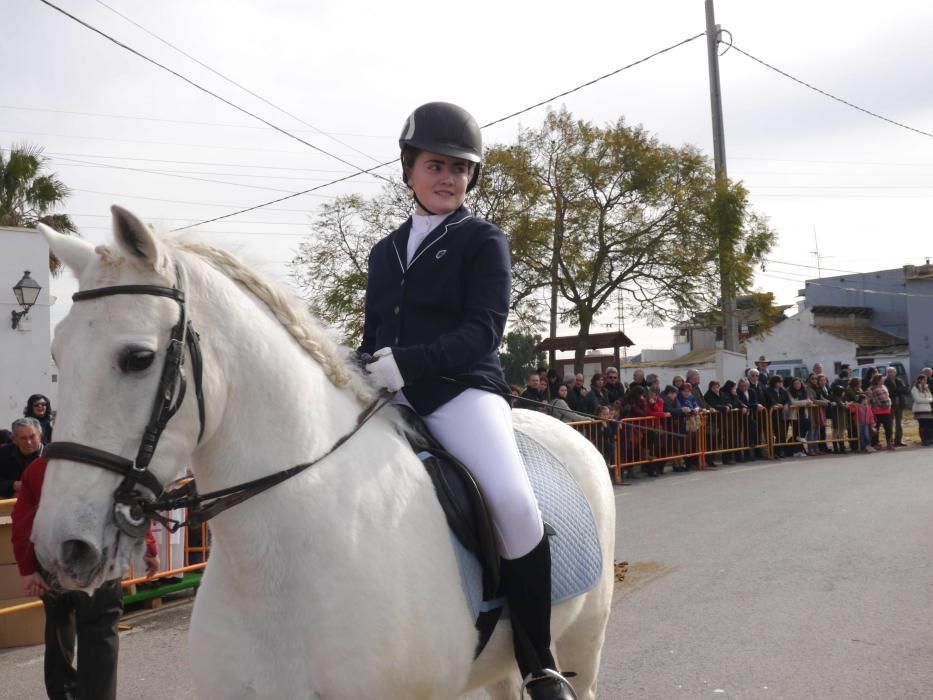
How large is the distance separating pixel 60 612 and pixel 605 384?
1329 cm

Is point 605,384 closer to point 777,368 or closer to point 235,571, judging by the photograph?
point 235,571

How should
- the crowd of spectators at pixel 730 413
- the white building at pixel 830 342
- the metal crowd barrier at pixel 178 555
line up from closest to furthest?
the metal crowd barrier at pixel 178 555 → the crowd of spectators at pixel 730 413 → the white building at pixel 830 342

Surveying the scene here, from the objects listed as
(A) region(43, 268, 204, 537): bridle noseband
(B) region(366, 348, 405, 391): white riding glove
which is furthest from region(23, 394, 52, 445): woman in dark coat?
(A) region(43, 268, 204, 537): bridle noseband

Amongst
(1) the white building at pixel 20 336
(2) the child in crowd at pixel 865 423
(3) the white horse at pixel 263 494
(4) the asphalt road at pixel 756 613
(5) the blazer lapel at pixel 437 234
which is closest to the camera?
(3) the white horse at pixel 263 494

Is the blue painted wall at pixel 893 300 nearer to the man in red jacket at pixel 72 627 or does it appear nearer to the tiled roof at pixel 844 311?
the tiled roof at pixel 844 311

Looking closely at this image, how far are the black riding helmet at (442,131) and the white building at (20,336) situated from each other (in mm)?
15424

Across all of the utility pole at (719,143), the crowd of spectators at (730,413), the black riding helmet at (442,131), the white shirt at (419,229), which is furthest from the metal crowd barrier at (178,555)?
the utility pole at (719,143)

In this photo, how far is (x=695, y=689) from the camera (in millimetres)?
5059

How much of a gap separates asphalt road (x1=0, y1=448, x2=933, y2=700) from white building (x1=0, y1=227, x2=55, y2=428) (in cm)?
1084

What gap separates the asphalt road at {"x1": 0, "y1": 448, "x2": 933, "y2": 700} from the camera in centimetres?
524

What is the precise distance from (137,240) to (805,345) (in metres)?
54.2

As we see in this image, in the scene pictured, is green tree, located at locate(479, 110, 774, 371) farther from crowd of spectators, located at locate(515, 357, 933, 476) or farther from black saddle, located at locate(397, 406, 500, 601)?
black saddle, located at locate(397, 406, 500, 601)

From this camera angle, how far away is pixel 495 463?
287 centimetres

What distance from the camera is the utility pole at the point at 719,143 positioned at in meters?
24.9
